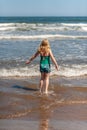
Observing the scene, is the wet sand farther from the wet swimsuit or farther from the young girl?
the wet swimsuit

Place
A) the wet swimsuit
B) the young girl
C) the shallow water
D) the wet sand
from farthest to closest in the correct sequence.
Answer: the wet swimsuit, the young girl, the shallow water, the wet sand

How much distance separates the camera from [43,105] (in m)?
7.18

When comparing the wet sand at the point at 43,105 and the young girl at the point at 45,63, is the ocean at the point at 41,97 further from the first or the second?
A: the young girl at the point at 45,63

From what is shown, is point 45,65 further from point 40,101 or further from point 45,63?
point 40,101

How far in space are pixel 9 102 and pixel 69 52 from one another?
8.64 m

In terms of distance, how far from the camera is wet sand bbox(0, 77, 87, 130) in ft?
19.0

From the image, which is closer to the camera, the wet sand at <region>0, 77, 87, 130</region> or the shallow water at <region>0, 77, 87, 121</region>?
the wet sand at <region>0, 77, 87, 130</region>

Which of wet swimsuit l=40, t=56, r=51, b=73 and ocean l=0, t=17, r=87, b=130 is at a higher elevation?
wet swimsuit l=40, t=56, r=51, b=73

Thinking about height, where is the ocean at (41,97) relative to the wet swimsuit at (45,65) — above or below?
below

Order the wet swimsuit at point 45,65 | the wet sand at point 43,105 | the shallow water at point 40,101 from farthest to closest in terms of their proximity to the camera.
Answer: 1. the wet swimsuit at point 45,65
2. the shallow water at point 40,101
3. the wet sand at point 43,105

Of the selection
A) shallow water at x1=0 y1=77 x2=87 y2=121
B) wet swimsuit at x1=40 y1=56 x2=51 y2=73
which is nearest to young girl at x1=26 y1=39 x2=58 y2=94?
wet swimsuit at x1=40 y1=56 x2=51 y2=73

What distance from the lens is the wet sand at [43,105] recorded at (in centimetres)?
580

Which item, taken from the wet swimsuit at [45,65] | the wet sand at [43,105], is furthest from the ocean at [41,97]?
the wet swimsuit at [45,65]

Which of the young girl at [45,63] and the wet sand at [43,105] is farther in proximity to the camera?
the young girl at [45,63]
